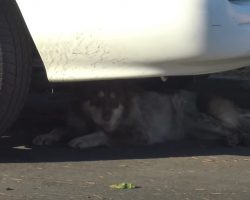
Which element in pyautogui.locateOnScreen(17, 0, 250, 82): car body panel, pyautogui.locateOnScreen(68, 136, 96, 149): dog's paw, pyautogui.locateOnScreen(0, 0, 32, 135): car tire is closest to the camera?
pyautogui.locateOnScreen(17, 0, 250, 82): car body panel

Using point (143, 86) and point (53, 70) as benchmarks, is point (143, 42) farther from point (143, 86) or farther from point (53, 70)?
point (143, 86)

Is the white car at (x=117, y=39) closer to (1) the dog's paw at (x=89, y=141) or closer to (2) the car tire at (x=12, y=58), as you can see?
(2) the car tire at (x=12, y=58)

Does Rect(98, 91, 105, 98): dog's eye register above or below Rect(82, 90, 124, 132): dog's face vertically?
above

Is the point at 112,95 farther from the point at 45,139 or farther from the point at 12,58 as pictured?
the point at 12,58

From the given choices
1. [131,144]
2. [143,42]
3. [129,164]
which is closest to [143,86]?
[131,144]

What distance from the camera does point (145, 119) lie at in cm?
571

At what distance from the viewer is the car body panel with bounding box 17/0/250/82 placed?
4.34 m

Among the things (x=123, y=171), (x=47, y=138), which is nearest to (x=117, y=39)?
(x=123, y=171)


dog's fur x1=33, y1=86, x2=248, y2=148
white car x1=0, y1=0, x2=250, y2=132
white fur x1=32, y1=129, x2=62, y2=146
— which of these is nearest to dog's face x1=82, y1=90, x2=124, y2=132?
dog's fur x1=33, y1=86, x2=248, y2=148

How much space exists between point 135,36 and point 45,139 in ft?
4.38

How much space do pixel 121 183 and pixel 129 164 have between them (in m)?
0.46

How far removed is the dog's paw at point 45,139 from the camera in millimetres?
5418

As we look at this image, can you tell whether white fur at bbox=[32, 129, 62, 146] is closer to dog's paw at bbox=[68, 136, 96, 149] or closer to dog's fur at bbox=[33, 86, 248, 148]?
dog's fur at bbox=[33, 86, 248, 148]

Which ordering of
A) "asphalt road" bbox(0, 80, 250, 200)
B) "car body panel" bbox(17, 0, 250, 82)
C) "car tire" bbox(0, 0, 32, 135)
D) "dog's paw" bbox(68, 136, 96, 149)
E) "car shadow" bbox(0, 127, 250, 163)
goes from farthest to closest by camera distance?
"dog's paw" bbox(68, 136, 96, 149), "car shadow" bbox(0, 127, 250, 163), "car tire" bbox(0, 0, 32, 135), "car body panel" bbox(17, 0, 250, 82), "asphalt road" bbox(0, 80, 250, 200)
